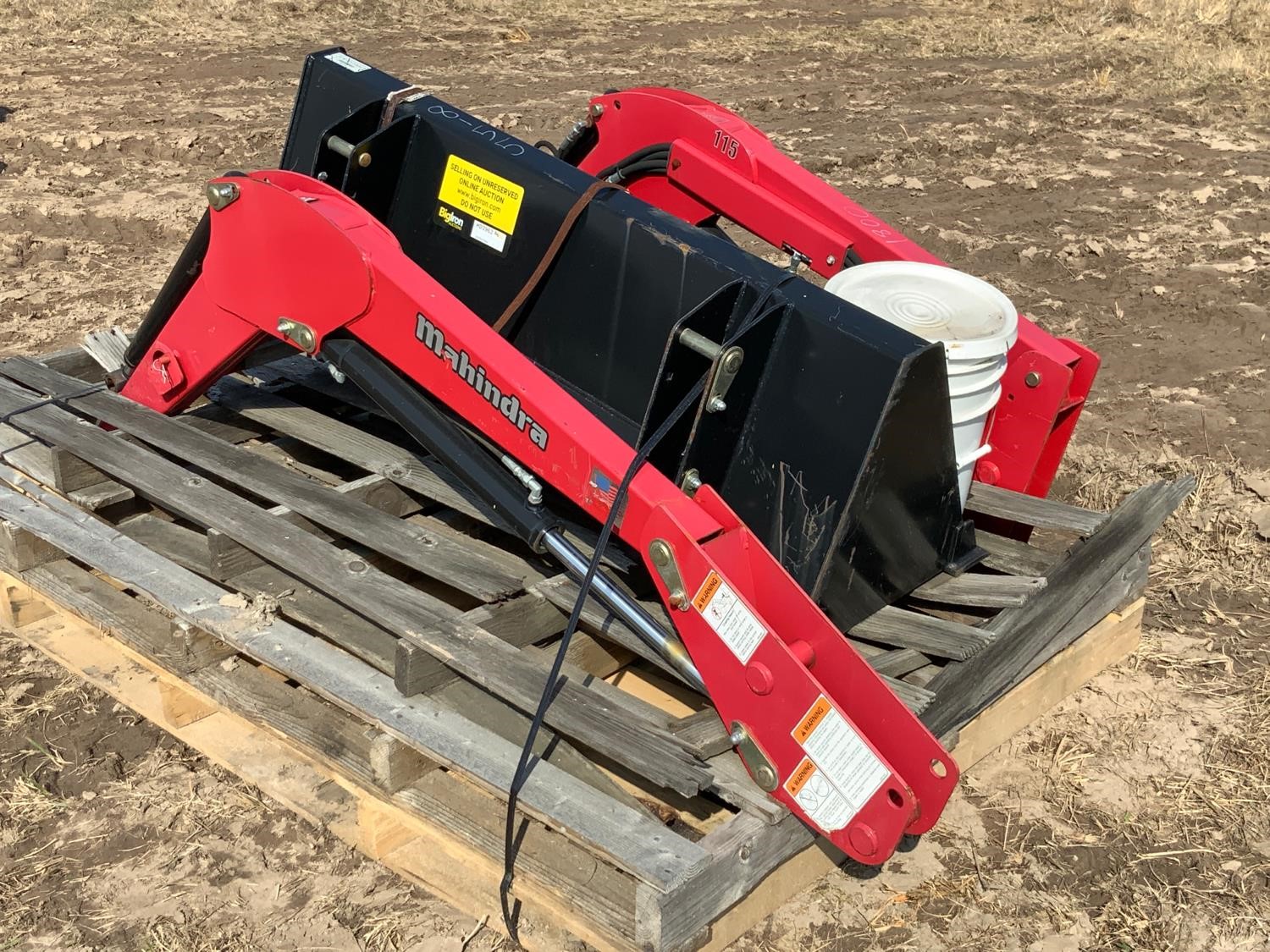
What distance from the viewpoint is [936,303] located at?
150 inches

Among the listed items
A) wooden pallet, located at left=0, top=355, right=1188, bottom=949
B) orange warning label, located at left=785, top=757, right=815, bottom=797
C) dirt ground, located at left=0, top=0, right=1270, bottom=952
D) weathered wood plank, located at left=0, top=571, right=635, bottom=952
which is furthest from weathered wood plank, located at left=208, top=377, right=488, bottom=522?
orange warning label, located at left=785, top=757, right=815, bottom=797

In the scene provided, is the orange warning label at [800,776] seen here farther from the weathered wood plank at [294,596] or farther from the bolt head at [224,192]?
the bolt head at [224,192]

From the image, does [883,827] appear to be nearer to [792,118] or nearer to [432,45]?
[792,118]

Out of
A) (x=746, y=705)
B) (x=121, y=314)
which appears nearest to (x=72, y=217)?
(x=121, y=314)

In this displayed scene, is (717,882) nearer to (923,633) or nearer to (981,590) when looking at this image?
(923,633)

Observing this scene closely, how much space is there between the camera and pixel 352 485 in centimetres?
402

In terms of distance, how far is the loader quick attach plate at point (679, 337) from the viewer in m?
3.29

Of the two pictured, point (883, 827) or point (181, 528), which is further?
point (181, 528)

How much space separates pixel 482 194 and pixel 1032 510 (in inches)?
75.9

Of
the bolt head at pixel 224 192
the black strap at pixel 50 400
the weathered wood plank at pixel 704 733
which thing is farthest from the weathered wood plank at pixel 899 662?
the black strap at pixel 50 400

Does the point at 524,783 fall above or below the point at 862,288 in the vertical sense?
below

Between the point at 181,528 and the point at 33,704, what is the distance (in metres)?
0.68

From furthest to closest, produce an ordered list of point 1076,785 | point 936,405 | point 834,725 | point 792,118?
point 792,118
point 1076,785
point 936,405
point 834,725

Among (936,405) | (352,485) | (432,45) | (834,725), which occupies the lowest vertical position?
(432,45)
